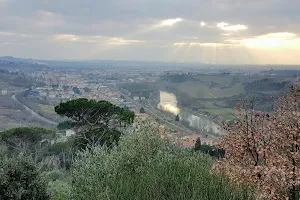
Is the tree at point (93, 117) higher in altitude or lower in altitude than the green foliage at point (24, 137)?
higher

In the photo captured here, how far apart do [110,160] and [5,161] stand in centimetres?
288

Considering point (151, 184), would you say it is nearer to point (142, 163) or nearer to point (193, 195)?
point (193, 195)

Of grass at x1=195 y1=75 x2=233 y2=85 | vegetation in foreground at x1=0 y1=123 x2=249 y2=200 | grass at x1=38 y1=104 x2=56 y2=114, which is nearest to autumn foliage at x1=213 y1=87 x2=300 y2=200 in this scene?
vegetation in foreground at x1=0 y1=123 x2=249 y2=200

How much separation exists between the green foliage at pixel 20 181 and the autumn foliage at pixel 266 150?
5.03 metres

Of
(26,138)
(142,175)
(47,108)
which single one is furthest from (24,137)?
(47,108)

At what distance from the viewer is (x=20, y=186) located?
31.1 ft

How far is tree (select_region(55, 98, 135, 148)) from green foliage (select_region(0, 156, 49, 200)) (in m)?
12.5

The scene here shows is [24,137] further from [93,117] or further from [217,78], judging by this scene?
[217,78]

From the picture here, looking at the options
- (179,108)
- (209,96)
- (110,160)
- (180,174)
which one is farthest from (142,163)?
(209,96)

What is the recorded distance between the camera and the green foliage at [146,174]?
7.46m

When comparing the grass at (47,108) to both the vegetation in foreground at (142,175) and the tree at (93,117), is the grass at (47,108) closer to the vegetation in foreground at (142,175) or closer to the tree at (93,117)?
the tree at (93,117)

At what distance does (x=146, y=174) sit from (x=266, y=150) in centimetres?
316

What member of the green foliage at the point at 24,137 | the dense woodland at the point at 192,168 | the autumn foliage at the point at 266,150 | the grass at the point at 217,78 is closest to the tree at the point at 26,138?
the green foliage at the point at 24,137

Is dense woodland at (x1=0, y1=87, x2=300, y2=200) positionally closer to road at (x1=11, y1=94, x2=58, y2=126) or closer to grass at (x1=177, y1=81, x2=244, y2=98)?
road at (x1=11, y1=94, x2=58, y2=126)
